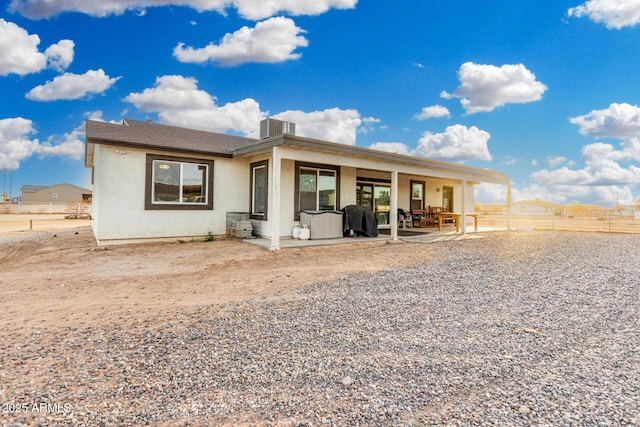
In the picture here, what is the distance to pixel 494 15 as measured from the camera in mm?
12117

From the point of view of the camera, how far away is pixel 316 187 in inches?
439

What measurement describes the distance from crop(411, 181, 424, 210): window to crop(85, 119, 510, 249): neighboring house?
10.4ft

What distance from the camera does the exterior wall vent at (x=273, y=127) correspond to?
1195 centimetres

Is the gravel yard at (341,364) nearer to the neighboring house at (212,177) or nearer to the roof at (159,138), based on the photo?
the neighboring house at (212,177)

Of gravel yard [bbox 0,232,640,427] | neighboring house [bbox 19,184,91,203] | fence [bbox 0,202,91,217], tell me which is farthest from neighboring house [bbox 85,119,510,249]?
neighboring house [bbox 19,184,91,203]

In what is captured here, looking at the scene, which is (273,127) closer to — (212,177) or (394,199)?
(212,177)

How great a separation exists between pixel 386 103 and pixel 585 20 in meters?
8.00

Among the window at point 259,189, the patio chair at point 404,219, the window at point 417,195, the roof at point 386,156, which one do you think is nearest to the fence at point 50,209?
the window at point 259,189

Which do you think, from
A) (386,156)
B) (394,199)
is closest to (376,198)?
(394,199)

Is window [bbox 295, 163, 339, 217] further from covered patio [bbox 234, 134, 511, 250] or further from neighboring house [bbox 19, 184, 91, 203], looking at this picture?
neighboring house [bbox 19, 184, 91, 203]

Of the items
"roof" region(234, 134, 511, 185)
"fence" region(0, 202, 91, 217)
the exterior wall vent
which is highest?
the exterior wall vent

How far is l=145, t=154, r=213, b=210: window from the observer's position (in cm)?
938

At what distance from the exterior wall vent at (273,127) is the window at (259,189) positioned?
1698 mm

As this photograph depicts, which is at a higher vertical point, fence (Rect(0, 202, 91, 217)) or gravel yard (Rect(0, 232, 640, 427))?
fence (Rect(0, 202, 91, 217))
